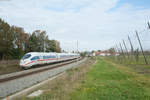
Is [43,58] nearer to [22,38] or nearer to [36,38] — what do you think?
[22,38]

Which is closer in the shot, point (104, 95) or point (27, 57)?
point (104, 95)

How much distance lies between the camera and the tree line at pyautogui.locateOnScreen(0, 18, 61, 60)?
3620 centimetres

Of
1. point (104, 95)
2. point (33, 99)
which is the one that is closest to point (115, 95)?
point (104, 95)

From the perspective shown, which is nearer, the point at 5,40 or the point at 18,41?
the point at 5,40

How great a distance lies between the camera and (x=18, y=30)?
45562mm

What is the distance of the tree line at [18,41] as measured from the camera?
36.2 meters

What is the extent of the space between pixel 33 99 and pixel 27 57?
15323mm

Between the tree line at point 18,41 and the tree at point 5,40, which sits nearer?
the tree at point 5,40

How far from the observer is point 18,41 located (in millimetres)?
45219

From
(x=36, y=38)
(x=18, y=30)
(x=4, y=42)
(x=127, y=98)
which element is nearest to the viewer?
(x=127, y=98)

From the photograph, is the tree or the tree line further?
the tree line

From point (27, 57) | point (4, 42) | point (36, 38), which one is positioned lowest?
point (27, 57)

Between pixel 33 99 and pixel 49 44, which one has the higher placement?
pixel 49 44

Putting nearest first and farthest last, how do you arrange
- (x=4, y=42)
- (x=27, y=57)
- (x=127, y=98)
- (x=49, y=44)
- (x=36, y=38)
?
1. (x=127, y=98)
2. (x=27, y=57)
3. (x=4, y=42)
4. (x=36, y=38)
5. (x=49, y=44)
